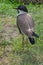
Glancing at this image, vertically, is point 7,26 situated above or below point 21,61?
below

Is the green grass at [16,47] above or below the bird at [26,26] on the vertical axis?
below

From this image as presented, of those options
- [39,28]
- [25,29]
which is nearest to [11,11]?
[39,28]

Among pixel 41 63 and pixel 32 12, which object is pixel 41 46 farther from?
pixel 32 12

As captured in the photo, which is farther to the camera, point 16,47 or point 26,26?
point 16,47

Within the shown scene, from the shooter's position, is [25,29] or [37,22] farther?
[37,22]

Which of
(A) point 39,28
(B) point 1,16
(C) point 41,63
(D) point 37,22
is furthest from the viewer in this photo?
(B) point 1,16

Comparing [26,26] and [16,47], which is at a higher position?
[26,26]

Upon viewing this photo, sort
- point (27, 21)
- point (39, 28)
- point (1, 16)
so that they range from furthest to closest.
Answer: point (1, 16)
point (39, 28)
point (27, 21)

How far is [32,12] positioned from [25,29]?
10.4 ft

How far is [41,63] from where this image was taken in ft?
19.2

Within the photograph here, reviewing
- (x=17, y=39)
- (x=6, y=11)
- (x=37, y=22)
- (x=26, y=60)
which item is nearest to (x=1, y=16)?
(x=6, y=11)

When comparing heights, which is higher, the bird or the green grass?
the bird

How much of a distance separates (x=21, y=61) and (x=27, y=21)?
91 cm

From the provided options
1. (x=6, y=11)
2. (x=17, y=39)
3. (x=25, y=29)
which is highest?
(x=25, y=29)
